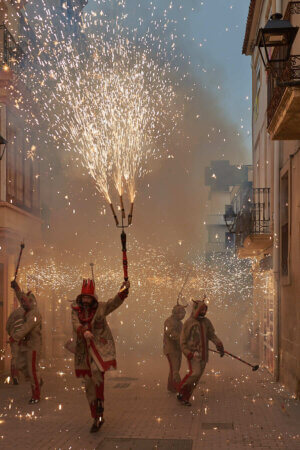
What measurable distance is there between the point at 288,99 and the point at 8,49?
866cm

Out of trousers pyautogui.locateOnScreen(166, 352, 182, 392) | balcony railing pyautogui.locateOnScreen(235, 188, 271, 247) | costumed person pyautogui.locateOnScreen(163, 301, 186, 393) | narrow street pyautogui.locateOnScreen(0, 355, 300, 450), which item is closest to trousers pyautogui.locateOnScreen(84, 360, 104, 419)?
narrow street pyautogui.locateOnScreen(0, 355, 300, 450)

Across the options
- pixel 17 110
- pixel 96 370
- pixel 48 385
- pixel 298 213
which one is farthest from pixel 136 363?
pixel 96 370

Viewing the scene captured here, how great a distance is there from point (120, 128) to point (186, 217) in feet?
50.2

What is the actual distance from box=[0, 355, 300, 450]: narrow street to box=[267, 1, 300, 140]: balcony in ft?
13.5

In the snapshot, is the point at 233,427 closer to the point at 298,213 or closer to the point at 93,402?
the point at 93,402

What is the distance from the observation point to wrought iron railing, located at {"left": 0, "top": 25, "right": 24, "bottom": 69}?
15.8 m

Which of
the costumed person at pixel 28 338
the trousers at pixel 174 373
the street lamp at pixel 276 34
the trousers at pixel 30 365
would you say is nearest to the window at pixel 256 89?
the trousers at pixel 174 373

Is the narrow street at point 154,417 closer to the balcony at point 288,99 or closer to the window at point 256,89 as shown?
the balcony at point 288,99

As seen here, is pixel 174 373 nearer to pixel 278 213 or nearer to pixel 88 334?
pixel 278 213

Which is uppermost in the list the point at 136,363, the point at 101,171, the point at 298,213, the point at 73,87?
the point at 73,87

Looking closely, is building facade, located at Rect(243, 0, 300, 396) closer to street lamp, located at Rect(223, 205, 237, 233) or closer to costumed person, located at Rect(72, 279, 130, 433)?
street lamp, located at Rect(223, 205, 237, 233)

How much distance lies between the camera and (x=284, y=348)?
13.1 metres

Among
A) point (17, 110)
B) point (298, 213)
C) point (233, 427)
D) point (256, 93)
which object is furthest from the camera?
point (256, 93)

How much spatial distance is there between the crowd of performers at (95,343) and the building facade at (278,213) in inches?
65.5
